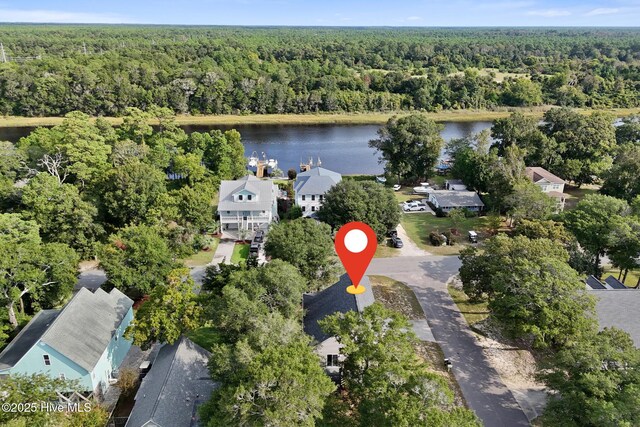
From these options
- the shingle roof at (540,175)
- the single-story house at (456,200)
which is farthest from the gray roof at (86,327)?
the shingle roof at (540,175)

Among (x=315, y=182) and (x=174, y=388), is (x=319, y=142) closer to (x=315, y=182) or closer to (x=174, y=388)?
(x=315, y=182)

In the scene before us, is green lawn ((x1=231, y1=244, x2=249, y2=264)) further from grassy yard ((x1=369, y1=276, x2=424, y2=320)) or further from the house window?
the house window

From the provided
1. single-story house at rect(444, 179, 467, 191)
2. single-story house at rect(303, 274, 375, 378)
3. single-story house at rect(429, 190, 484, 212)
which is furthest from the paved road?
single-story house at rect(444, 179, 467, 191)

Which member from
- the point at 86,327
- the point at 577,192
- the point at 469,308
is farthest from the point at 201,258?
the point at 577,192

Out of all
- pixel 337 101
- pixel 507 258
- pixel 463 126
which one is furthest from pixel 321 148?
pixel 507 258

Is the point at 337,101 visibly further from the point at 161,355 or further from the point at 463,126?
the point at 161,355

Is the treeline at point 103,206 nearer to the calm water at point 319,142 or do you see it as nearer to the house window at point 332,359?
the house window at point 332,359
